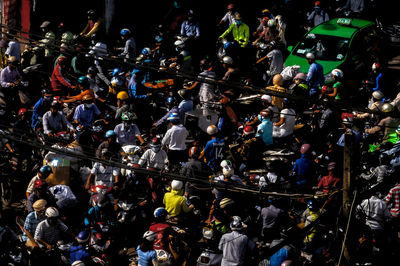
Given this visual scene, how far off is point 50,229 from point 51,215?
324mm

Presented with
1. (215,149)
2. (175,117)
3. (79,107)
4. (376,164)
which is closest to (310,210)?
(376,164)

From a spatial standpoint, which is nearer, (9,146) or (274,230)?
(274,230)

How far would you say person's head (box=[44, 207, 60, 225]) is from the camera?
13.8 m

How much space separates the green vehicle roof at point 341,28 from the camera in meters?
20.7

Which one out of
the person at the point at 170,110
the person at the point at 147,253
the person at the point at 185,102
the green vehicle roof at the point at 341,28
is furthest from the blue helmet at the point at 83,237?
the green vehicle roof at the point at 341,28

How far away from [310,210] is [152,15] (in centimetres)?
1466

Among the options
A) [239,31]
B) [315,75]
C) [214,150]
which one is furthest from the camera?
[239,31]

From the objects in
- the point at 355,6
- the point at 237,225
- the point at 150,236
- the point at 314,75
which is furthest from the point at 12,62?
the point at 355,6

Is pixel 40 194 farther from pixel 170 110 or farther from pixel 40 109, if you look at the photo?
pixel 170 110

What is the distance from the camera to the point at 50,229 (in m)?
13.9

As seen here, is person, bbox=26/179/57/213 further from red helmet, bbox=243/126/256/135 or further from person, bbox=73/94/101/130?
red helmet, bbox=243/126/256/135

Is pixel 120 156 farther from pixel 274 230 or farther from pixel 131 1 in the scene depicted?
pixel 131 1

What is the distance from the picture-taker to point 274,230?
1362cm

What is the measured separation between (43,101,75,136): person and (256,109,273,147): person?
450cm
